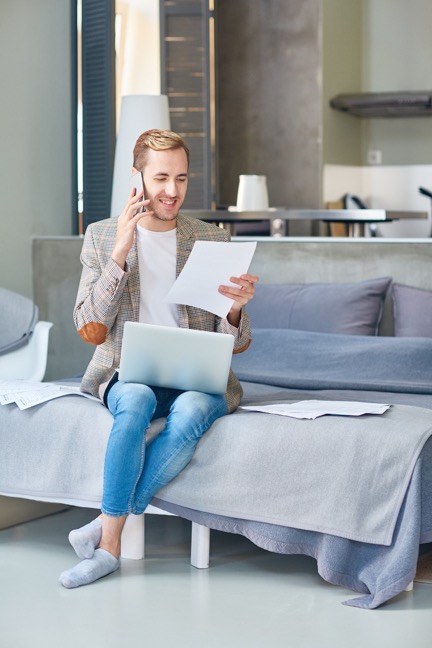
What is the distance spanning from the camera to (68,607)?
277 cm

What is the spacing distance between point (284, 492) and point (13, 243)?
2742mm

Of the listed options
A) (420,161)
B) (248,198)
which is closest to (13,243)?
(248,198)

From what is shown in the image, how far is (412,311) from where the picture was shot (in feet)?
13.7

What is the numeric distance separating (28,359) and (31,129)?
5.04 feet

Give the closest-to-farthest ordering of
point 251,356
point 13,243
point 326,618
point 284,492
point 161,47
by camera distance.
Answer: point 326,618
point 284,492
point 251,356
point 13,243
point 161,47

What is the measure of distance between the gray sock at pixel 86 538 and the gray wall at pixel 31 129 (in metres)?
2.43

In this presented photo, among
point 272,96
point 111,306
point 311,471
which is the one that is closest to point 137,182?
point 111,306

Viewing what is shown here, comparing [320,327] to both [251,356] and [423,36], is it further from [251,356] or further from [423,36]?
[423,36]

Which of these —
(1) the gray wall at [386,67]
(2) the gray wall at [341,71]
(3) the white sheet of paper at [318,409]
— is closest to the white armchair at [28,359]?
(3) the white sheet of paper at [318,409]

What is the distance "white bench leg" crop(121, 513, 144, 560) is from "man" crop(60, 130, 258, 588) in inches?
6.2

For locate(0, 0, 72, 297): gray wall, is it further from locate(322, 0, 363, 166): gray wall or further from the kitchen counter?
locate(322, 0, 363, 166): gray wall

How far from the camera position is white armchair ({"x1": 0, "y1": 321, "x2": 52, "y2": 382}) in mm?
4242

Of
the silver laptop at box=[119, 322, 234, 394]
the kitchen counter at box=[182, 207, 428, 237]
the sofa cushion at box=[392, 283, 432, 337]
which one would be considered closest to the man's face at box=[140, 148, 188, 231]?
the silver laptop at box=[119, 322, 234, 394]

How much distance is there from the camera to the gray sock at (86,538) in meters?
2.98
